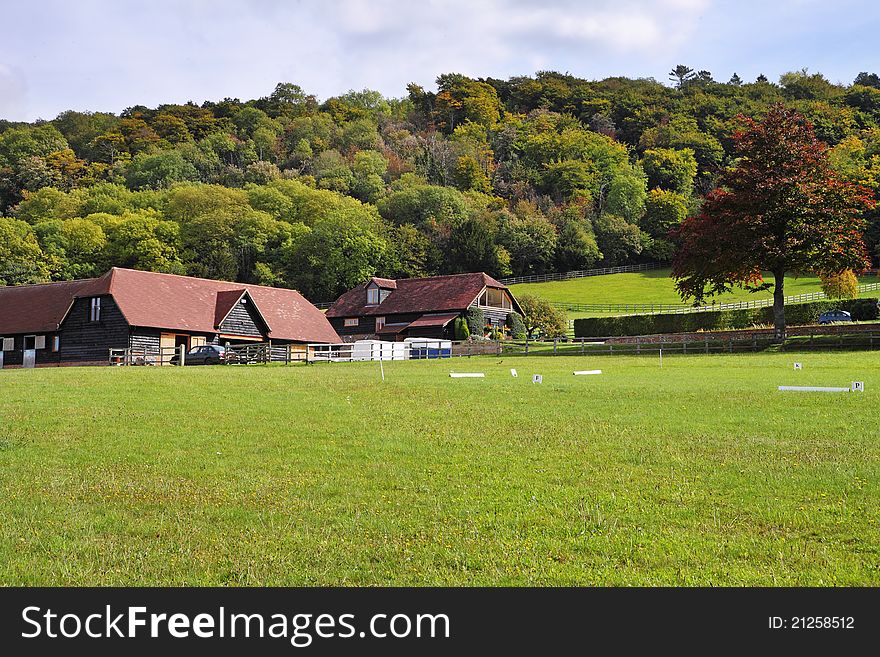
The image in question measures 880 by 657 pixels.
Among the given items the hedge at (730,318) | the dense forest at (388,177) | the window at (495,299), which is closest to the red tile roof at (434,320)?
the window at (495,299)

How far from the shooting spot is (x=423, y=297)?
245 feet

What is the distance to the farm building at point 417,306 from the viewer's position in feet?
233

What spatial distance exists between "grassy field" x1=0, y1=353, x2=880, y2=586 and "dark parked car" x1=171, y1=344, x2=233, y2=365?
28356 millimetres

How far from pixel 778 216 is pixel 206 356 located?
33.1 m

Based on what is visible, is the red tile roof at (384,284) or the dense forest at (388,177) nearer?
the red tile roof at (384,284)

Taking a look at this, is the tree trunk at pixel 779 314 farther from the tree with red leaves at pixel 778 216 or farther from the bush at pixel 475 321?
the bush at pixel 475 321

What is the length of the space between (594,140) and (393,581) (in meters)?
151

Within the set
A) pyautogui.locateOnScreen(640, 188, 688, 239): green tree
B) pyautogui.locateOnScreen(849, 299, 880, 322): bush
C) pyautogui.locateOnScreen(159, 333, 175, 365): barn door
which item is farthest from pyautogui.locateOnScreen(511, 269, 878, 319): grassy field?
pyautogui.locateOnScreen(159, 333, 175, 365): barn door

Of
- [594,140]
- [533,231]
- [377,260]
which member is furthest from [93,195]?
[594,140]

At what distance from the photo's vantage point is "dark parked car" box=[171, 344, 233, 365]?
4881 cm

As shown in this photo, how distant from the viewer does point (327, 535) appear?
31.4 feet

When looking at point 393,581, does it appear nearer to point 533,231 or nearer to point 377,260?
point 377,260

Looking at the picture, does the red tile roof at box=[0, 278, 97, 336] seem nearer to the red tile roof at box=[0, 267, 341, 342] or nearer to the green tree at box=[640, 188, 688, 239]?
the red tile roof at box=[0, 267, 341, 342]

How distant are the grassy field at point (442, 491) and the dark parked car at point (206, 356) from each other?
28356 mm
